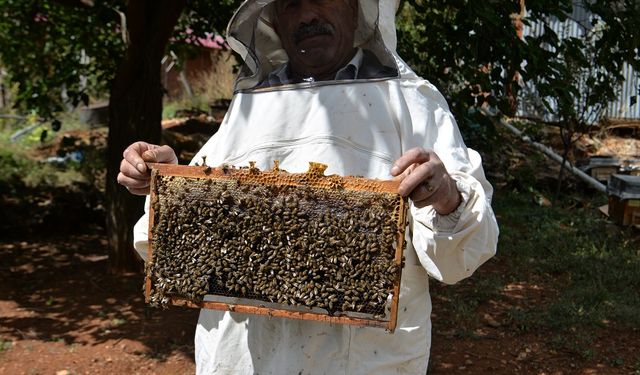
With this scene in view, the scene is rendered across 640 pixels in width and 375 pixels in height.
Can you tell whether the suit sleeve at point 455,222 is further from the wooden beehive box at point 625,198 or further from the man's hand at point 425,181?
the wooden beehive box at point 625,198

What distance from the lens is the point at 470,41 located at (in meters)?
4.36

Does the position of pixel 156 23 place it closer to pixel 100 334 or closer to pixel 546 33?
pixel 100 334

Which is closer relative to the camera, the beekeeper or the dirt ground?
the beekeeper

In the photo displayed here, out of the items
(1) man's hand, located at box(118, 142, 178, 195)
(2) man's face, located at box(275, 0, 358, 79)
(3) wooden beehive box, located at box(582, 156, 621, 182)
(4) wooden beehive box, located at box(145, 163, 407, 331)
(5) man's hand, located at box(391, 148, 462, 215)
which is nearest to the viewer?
(5) man's hand, located at box(391, 148, 462, 215)

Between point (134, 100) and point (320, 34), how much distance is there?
425cm

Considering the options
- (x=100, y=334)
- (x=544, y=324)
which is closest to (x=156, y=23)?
(x=100, y=334)

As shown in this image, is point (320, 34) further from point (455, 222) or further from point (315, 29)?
point (455, 222)

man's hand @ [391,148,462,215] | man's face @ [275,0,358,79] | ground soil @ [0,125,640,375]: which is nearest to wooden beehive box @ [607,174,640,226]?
ground soil @ [0,125,640,375]

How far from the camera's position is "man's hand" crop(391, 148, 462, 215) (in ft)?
5.32

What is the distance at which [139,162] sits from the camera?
1.99 metres

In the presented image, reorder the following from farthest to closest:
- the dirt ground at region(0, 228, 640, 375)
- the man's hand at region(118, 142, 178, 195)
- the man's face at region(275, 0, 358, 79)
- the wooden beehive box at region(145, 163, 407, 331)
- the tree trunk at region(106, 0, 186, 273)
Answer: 1. the tree trunk at region(106, 0, 186, 273)
2. the dirt ground at region(0, 228, 640, 375)
3. the man's face at region(275, 0, 358, 79)
4. the man's hand at region(118, 142, 178, 195)
5. the wooden beehive box at region(145, 163, 407, 331)

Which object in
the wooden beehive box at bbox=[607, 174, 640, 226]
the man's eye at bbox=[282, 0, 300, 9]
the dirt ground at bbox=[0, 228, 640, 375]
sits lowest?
the dirt ground at bbox=[0, 228, 640, 375]

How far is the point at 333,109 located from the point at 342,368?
0.75m

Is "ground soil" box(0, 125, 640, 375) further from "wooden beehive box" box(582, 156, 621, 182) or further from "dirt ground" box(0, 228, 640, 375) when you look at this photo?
"wooden beehive box" box(582, 156, 621, 182)
